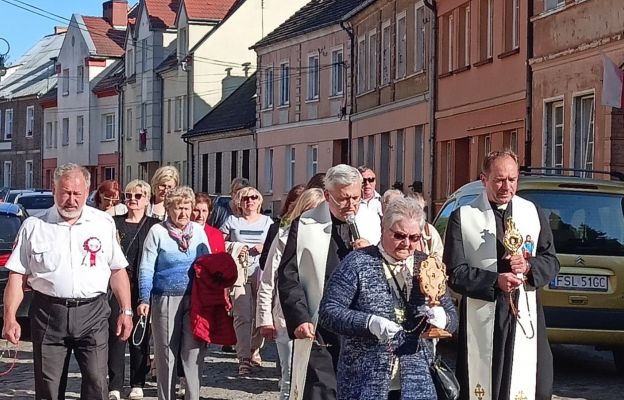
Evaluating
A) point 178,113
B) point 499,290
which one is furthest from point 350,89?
point 499,290

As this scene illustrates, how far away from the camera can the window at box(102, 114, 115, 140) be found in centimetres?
6981

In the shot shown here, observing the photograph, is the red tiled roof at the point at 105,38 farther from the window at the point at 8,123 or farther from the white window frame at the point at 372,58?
the white window frame at the point at 372,58

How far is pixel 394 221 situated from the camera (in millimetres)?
6285

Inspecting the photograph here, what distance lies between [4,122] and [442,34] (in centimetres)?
5505

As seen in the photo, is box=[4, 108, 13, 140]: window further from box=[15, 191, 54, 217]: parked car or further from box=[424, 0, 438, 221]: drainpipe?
box=[424, 0, 438, 221]: drainpipe

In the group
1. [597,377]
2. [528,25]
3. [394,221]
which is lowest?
[597,377]

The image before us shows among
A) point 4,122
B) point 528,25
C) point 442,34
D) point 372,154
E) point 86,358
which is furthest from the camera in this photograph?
point 4,122

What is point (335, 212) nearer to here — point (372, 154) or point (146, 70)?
point (372, 154)

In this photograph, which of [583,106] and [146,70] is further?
[146,70]

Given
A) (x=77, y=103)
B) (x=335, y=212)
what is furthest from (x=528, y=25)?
(x=77, y=103)

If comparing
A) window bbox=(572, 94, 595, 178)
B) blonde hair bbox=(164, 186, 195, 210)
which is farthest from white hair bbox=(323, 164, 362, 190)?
window bbox=(572, 94, 595, 178)

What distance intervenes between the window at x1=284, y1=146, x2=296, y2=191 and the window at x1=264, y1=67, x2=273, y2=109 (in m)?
2.94

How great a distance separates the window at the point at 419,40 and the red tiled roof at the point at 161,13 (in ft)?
98.0

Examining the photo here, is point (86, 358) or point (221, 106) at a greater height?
point (221, 106)
